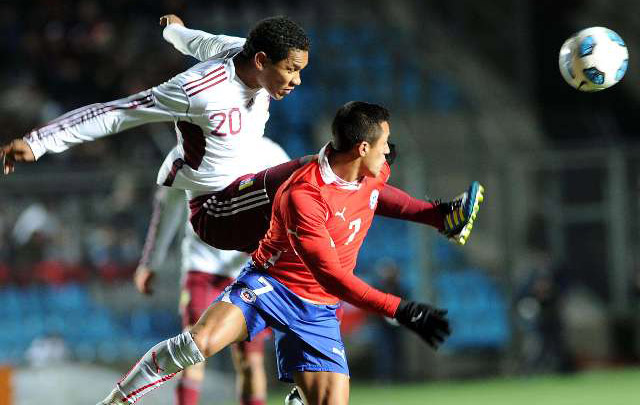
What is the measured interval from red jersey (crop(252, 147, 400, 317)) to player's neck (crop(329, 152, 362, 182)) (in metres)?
0.03

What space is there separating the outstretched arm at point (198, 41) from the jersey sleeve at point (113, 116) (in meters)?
0.45

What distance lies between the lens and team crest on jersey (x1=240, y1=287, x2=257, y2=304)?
527 cm

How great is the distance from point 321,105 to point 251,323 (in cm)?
1015

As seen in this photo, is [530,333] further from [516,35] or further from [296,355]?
[296,355]

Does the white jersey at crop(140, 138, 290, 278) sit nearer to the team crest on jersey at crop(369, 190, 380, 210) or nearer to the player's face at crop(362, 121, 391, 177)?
the team crest on jersey at crop(369, 190, 380, 210)

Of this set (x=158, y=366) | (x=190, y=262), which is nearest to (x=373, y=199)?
(x=158, y=366)

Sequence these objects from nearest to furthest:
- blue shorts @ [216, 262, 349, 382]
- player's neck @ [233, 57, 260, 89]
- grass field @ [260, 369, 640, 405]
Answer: blue shorts @ [216, 262, 349, 382] < player's neck @ [233, 57, 260, 89] < grass field @ [260, 369, 640, 405]

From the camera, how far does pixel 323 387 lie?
5.24 m

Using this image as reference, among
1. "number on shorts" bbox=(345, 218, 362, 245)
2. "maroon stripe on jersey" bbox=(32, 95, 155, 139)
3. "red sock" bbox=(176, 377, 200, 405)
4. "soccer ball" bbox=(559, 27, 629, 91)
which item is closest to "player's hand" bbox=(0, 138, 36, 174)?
"maroon stripe on jersey" bbox=(32, 95, 155, 139)

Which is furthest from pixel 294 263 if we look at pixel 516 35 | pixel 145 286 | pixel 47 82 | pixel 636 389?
pixel 516 35

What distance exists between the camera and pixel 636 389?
1043 cm

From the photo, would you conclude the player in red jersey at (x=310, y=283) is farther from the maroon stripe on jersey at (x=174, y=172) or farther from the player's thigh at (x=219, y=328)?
the maroon stripe on jersey at (x=174, y=172)

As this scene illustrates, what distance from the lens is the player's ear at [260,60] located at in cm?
551

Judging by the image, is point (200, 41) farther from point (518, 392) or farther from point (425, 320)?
point (518, 392)
